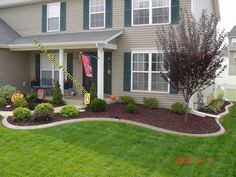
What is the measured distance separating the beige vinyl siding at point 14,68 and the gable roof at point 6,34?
520mm

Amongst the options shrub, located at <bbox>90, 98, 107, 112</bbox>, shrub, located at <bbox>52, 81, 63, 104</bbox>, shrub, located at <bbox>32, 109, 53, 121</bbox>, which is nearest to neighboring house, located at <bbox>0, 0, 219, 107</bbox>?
shrub, located at <bbox>52, 81, 63, 104</bbox>

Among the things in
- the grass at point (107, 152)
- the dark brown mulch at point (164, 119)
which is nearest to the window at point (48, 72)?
the dark brown mulch at point (164, 119)

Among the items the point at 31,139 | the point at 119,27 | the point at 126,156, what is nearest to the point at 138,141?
the point at 126,156

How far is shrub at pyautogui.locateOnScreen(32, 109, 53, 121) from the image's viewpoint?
10.4 m

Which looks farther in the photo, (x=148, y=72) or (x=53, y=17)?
(x=53, y=17)

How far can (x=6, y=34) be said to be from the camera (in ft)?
58.7

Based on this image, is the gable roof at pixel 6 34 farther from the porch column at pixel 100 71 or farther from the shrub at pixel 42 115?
the shrub at pixel 42 115

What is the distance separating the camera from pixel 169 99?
13.8m

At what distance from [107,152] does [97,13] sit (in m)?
9.63

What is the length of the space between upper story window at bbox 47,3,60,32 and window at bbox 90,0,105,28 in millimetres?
2367

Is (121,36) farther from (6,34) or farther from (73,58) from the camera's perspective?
(6,34)

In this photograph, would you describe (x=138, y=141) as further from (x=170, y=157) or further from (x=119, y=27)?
(x=119, y=27)

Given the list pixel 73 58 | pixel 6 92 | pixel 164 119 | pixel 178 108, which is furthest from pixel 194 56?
pixel 6 92

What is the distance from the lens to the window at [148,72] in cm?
1398
